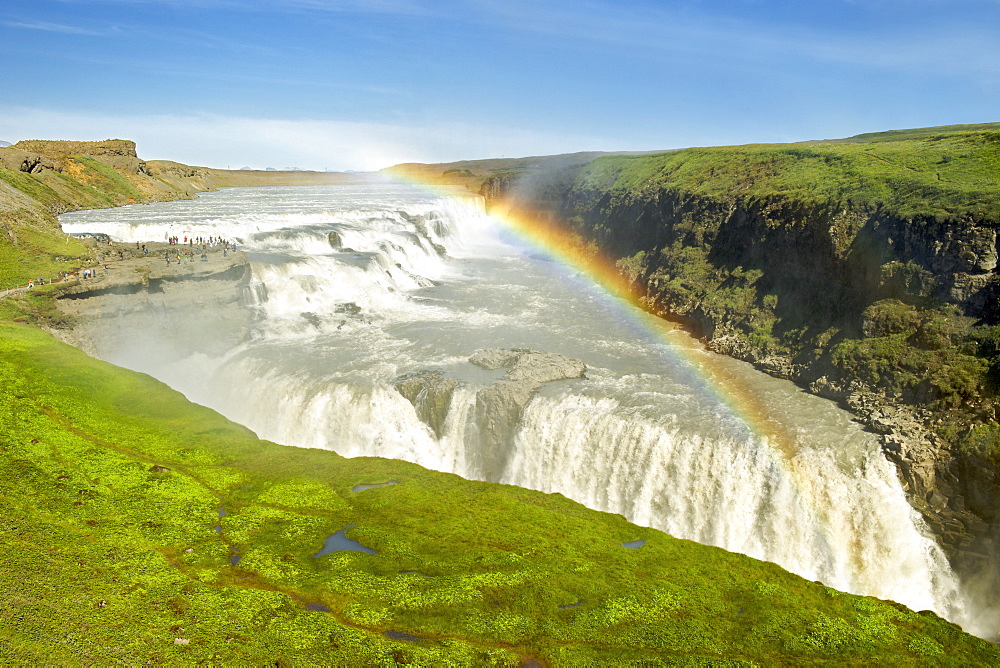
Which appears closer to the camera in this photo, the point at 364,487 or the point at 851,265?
the point at 364,487

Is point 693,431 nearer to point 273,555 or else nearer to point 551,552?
point 551,552

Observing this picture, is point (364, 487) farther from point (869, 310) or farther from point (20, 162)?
point (20, 162)

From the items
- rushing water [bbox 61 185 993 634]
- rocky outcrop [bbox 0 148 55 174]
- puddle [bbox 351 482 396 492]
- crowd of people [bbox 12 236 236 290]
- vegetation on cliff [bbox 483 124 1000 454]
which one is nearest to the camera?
puddle [bbox 351 482 396 492]

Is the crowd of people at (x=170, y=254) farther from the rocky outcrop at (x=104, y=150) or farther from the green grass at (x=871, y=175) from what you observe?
the rocky outcrop at (x=104, y=150)

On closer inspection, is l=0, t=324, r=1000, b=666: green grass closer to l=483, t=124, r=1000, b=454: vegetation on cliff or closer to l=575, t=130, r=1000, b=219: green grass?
l=483, t=124, r=1000, b=454: vegetation on cliff

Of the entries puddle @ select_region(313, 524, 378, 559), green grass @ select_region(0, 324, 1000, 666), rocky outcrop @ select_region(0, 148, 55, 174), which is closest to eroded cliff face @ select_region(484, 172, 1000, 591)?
green grass @ select_region(0, 324, 1000, 666)

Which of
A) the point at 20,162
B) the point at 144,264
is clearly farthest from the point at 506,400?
the point at 20,162

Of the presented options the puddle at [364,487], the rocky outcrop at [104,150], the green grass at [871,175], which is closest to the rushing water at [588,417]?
the puddle at [364,487]
